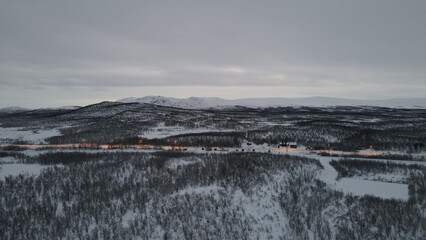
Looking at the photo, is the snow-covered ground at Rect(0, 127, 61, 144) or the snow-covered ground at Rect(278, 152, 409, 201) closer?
the snow-covered ground at Rect(278, 152, 409, 201)

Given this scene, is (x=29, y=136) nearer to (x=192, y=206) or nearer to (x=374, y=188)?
(x=192, y=206)

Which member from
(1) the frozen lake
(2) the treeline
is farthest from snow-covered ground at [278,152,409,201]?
(2) the treeline

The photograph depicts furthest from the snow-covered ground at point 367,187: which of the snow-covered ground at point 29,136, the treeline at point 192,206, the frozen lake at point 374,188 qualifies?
the snow-covered ground at point 29,136

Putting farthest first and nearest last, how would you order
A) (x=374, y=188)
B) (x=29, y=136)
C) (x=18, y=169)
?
(x=29, y=136)
(x=18, y=169)
(x=374, y=188)

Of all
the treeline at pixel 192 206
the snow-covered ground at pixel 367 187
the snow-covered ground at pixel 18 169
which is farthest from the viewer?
the snow-covered ground at pixel 18 169

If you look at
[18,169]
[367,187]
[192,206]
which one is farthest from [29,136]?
[367,187]

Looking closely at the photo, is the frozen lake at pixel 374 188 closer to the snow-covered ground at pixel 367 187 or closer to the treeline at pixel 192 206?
the snow-covered ground at pixel 367 187

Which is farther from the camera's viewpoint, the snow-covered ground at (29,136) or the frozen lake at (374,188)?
the snow-covered ground at (29,136)

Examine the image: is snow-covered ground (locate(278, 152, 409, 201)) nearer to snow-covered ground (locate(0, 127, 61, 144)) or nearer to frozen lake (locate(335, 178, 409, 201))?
frozen lake (locate(335, 178, 409, 201))

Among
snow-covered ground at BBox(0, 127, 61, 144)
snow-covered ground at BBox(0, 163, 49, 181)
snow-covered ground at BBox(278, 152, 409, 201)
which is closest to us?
snow-covered ground at BBox(278, 152, 409, 201)

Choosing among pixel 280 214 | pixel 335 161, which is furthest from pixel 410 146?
pixel 280 214
